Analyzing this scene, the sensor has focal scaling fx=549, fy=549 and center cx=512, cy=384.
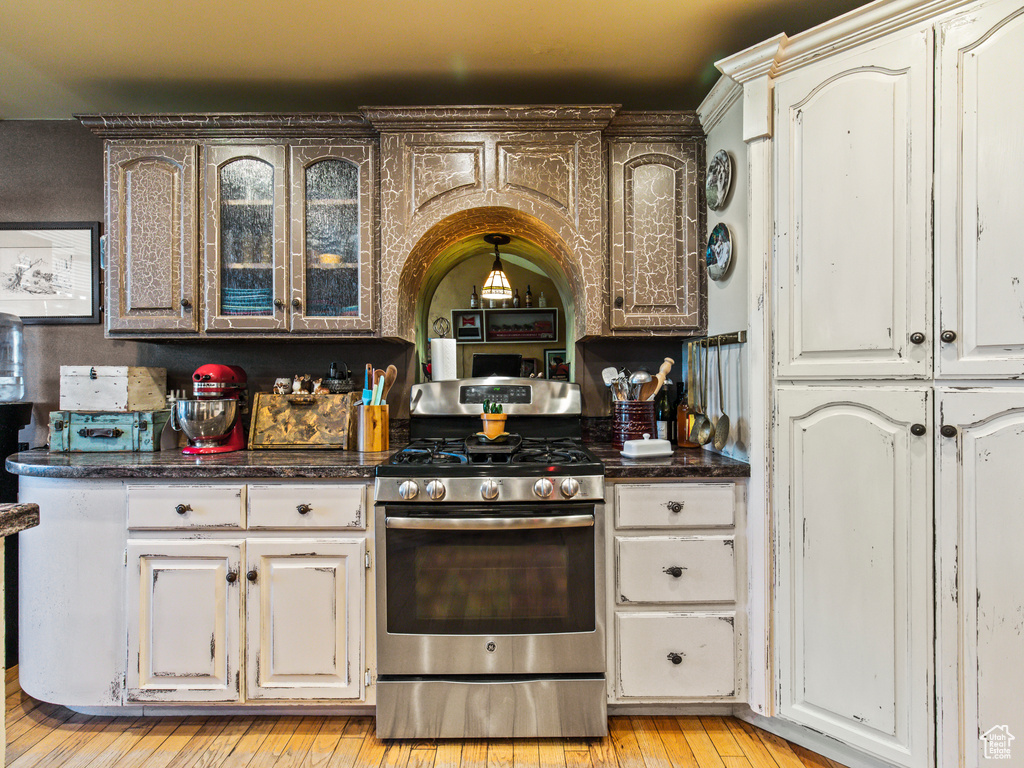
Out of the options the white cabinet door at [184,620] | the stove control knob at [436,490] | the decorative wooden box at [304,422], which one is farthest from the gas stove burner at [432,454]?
the white cabinet door at [184,620]

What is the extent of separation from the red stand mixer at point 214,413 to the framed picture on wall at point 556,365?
1.44 meters

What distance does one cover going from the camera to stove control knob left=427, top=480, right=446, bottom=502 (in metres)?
1.87

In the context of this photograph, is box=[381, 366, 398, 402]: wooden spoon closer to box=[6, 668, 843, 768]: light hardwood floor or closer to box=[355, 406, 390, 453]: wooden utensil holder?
box=[355, 406, 390, 453]: wooden utensil holder

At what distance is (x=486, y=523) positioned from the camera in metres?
1.87

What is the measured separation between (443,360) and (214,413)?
3.34 feet

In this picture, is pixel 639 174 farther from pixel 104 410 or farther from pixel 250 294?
pixel 104 410

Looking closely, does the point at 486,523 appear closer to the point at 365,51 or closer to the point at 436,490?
the point at 436,490

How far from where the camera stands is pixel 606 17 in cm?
197

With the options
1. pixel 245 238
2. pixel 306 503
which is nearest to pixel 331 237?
pixel 245 238

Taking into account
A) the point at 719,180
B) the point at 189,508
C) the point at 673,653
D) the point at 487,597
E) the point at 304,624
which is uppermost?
the point at 719,180

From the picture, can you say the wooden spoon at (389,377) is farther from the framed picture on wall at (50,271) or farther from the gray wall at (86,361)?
the framed picture on wall at (50,271)

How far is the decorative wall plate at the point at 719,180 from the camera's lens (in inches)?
82.5

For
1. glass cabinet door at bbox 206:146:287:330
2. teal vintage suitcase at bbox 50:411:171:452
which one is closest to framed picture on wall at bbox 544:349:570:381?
glass cabinet door at bbox 206:146:287:330

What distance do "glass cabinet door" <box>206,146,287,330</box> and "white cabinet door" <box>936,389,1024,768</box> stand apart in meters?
2.44
